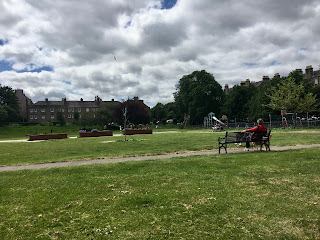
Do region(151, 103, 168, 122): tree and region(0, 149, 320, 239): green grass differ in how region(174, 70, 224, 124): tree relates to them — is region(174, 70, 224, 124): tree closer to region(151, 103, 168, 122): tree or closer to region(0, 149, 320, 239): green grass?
region(151, 103, 168, 122): tree

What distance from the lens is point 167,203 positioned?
4.52 m

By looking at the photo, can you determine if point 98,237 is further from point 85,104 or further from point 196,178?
point 85,104

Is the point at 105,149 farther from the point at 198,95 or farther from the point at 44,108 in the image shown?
the point at 44,108

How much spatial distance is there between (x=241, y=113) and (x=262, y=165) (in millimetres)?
60359

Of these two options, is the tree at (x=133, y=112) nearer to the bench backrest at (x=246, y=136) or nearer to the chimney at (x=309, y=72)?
the chimney at (x=309, y=72)

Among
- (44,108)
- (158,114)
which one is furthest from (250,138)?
(44,108)

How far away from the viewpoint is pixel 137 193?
205 inches

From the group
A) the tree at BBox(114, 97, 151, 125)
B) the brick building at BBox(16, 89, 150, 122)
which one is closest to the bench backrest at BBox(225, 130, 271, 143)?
the tree at BBox(114, 97, 151, 125)

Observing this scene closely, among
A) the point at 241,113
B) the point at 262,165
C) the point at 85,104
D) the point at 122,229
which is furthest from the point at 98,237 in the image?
the point at 85,104

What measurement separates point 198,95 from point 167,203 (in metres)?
59.8

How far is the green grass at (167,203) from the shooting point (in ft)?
11.4

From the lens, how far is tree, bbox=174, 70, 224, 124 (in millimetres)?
63219

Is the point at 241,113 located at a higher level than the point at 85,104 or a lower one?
lower

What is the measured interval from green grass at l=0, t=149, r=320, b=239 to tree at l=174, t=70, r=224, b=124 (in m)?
56.5
